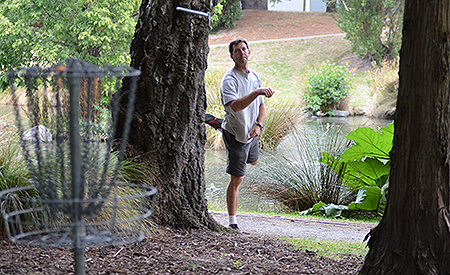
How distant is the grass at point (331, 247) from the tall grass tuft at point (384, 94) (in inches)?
495

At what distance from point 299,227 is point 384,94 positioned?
13.0 meters

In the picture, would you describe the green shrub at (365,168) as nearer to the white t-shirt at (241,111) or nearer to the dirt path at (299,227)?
the dirt path at (299,227)

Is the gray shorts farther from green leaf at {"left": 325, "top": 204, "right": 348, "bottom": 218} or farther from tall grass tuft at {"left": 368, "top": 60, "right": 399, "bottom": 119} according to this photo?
tall grass tuft at {"left": 368, "top": 60, "right": 399, "bottom": 119}

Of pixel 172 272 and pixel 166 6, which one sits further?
pixel 166 6

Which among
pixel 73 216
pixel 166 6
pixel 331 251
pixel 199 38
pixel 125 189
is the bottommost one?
pixel 331 251

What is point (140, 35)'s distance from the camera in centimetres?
361

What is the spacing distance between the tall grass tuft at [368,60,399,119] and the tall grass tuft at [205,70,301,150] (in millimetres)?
4638

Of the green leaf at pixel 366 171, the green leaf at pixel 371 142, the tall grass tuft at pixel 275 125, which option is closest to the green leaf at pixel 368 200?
the green leaf at pixel 366 171

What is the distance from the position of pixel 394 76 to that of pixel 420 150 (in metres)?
14.6

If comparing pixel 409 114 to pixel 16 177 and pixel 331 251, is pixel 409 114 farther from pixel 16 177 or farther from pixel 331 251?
pixel 16 177

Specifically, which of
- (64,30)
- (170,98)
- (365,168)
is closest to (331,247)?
(170,98)

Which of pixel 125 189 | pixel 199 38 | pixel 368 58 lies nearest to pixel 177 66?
pixel 199 38

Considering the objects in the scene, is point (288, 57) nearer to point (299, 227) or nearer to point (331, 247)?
point (299, 227)

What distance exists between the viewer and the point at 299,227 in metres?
4.52
